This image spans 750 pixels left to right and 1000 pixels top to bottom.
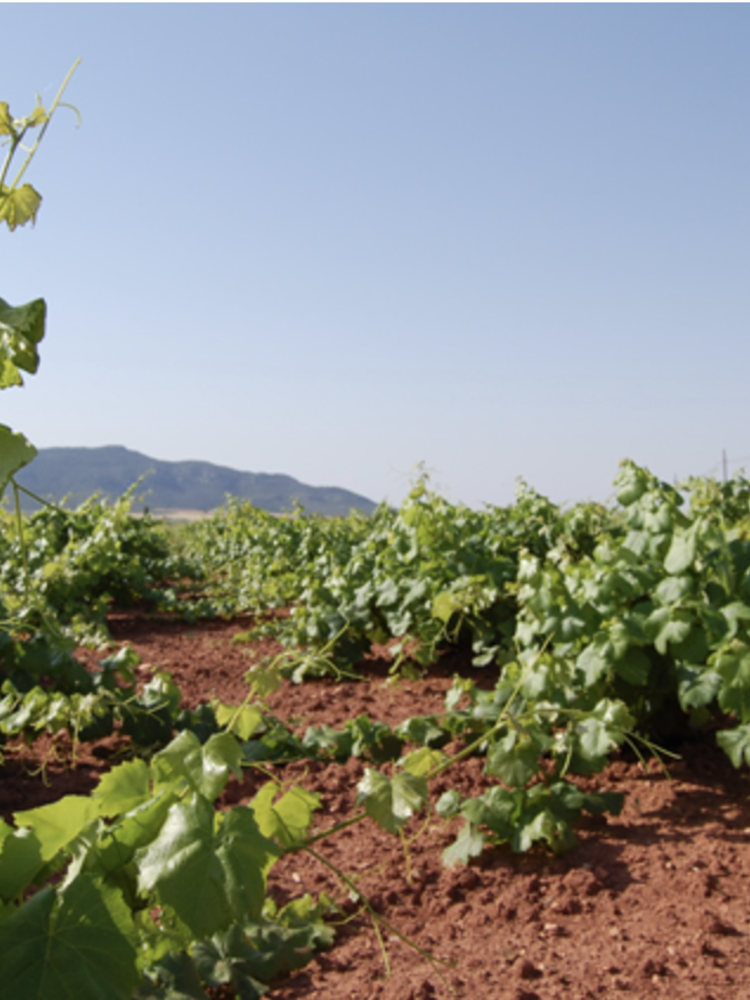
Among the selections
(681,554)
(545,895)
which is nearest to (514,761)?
(545,895)

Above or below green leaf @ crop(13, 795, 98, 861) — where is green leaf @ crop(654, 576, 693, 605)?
above

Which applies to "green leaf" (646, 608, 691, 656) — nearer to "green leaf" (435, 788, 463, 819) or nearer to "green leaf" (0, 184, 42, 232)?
"green leaf" (435, 788, 463, 819)

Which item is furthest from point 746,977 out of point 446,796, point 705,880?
point 446,796

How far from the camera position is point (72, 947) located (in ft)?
3.56

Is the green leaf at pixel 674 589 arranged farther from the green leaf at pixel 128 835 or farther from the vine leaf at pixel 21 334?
the vine leaf at pixel 21 334

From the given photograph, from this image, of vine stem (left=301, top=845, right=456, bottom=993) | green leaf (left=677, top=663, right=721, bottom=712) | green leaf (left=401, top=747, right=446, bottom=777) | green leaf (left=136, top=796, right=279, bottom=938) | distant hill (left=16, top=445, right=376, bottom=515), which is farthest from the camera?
distant hill (left=16, top=445, right=376, bottom=515)

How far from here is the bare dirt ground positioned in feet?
6.82

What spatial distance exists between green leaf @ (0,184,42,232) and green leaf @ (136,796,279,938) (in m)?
0.87

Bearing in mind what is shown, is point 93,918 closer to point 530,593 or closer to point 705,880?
point 705,880

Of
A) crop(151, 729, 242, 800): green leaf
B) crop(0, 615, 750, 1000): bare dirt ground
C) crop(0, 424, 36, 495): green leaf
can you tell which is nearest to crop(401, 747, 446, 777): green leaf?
crop(0, 615, 750, 1000): bare dirt ground

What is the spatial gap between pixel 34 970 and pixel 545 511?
231 inches

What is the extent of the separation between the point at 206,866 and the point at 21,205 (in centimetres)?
96

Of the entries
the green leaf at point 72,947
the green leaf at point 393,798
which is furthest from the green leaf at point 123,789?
the green leaf at point 393,798

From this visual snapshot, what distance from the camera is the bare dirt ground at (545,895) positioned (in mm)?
2080
